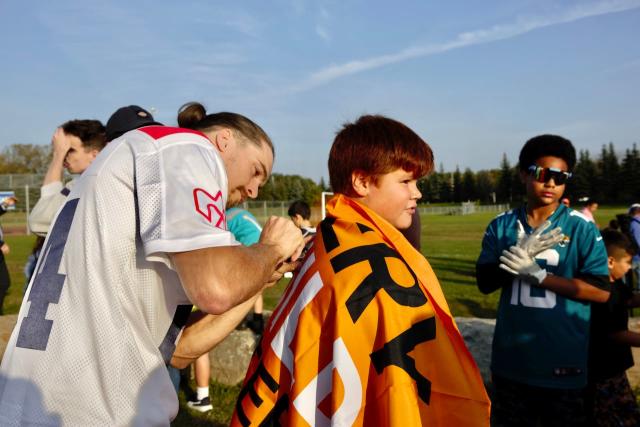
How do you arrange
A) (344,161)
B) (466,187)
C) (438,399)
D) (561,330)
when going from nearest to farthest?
(438,399)
(344,161)
(561,330)
(466,187)

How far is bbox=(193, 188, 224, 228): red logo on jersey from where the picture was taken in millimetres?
1506

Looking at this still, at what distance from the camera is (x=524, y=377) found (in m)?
3.20

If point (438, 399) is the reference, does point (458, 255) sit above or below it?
below

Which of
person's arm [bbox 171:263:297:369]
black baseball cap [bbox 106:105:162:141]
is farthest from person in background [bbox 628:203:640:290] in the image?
black baseball cap [bbox 106:105:162:141]

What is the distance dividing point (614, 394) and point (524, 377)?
3.15ft

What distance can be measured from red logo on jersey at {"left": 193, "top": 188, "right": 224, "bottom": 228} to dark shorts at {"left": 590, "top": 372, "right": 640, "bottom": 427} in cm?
335

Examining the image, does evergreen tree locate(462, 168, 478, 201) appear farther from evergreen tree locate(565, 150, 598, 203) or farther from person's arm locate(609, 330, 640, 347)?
person's arm locate(609, 330, 640, 347)

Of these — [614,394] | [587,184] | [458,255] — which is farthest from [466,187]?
[614,394]

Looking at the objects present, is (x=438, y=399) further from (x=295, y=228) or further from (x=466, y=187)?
(x=466, y=187)

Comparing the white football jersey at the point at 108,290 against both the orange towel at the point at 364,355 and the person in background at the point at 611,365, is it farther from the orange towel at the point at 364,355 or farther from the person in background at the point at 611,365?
the person in background at the point at 611,365

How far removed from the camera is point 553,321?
10.5 feet

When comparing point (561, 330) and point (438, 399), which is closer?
point (438, 399)

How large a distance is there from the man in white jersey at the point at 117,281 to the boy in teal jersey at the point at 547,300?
2222 millimetres

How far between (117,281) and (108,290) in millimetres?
36
